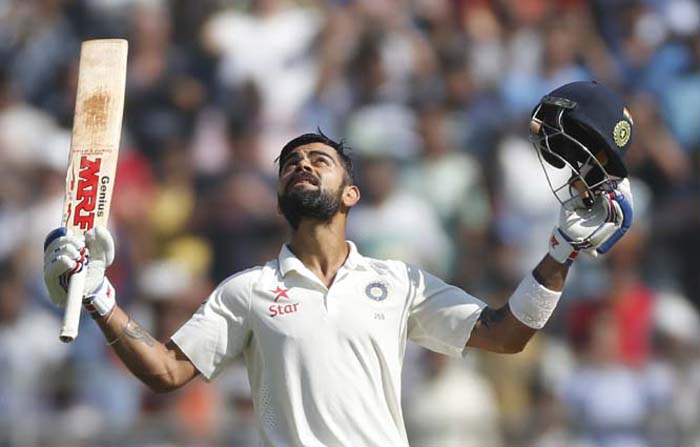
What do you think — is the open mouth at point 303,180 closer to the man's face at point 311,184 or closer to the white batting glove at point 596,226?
the man's face at point 311,184

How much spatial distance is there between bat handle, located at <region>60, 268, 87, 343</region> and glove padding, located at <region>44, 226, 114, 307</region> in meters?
0.02

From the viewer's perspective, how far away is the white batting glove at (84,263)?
5.16m

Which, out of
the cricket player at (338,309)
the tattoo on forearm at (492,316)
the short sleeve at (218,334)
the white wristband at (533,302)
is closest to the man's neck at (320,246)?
the cricket player at (338,309)

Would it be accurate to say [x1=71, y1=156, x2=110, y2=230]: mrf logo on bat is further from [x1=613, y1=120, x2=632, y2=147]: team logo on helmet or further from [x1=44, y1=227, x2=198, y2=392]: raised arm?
[x1=613, y1=120, x2=632, y2=147]: team logo on helmet

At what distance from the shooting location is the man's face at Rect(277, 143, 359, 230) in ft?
18.2

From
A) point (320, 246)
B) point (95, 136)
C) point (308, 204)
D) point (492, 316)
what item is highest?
point (95, 136)

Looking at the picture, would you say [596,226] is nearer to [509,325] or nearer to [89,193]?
[509,325]

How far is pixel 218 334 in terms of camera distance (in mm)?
5449

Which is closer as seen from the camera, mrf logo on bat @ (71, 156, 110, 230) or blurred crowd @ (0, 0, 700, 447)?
mrf logo on bat @ (71, 156, 110, 230)

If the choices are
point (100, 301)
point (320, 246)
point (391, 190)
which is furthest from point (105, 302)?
point (391, 190)

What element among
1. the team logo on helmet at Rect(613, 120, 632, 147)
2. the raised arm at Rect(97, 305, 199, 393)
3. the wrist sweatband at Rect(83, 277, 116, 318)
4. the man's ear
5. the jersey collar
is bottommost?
the raised arm at Rect(97, 305, 199, 393)

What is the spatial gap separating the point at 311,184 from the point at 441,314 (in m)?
0.62

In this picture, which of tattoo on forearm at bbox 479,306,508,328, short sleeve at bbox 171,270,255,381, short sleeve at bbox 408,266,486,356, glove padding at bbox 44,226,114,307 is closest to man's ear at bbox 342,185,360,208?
short sleeve at bbox 408,266,486,356

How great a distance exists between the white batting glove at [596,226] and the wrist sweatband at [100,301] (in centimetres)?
145
